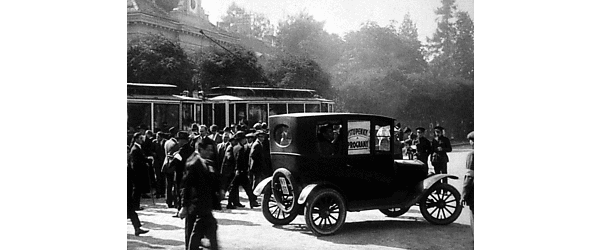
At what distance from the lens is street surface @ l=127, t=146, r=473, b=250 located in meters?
5.52

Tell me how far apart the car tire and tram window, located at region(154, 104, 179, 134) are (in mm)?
1292

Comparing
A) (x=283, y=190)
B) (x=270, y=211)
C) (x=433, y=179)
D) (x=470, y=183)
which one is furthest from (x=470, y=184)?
(x=270, y=211)

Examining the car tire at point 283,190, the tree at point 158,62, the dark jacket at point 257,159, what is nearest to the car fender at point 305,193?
the car tire at point 283,190

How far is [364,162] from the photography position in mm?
5828

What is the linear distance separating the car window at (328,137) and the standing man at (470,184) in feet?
4.23

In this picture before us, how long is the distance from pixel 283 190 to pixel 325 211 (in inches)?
20.9

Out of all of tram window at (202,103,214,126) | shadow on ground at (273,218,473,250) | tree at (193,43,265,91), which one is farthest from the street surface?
tree at (193,43,265,91)

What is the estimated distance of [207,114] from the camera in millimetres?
6211

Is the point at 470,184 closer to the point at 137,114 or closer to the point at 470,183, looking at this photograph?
the point at 470,183
